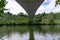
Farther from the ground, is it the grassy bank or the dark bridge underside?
the dark bridge underside

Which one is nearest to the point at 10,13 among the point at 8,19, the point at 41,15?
the point at 8,19

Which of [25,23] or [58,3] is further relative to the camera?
[25,23]

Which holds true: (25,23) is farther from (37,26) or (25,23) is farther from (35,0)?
(35,0)

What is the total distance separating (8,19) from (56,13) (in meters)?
5.23

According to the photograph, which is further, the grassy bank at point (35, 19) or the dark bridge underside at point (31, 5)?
the grassy bank at point (35, 19)

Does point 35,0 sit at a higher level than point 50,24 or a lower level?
higher

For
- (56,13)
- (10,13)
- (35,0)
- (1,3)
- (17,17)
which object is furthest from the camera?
(56,13)

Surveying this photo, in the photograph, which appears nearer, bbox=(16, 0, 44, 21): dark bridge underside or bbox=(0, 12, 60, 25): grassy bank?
bbox=(16, 0, 44, 21): dark bridge underside

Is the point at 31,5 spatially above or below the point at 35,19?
above

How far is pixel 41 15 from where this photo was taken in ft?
62.5

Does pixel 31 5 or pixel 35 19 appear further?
pixel 35 19

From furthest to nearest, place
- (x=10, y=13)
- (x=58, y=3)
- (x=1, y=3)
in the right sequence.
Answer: (x=10, y=13), (x=1, y=3), (x=58, y=3)

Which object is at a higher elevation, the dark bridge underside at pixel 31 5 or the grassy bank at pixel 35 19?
the dark bridge underside at pixel 31 5

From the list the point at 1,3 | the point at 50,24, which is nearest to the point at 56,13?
the point at 50,24
